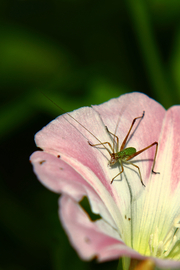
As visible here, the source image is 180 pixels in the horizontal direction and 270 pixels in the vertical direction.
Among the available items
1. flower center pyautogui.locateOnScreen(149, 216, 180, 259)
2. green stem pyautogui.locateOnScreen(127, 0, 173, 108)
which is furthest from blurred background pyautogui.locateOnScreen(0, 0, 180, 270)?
flower center pyautogui.locateOnScreen(149, 216, 180, 259)

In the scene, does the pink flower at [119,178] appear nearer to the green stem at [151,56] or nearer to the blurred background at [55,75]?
the blurred background at [55,75]

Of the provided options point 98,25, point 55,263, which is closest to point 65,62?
point 98,25

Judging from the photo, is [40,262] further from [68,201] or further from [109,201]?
[68,201]

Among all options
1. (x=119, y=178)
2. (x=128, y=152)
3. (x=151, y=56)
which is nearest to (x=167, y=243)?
(x=119, y=178)

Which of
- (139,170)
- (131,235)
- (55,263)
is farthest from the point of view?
(55,263)

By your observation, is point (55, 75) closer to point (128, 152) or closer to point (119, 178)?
point (128, 152)
